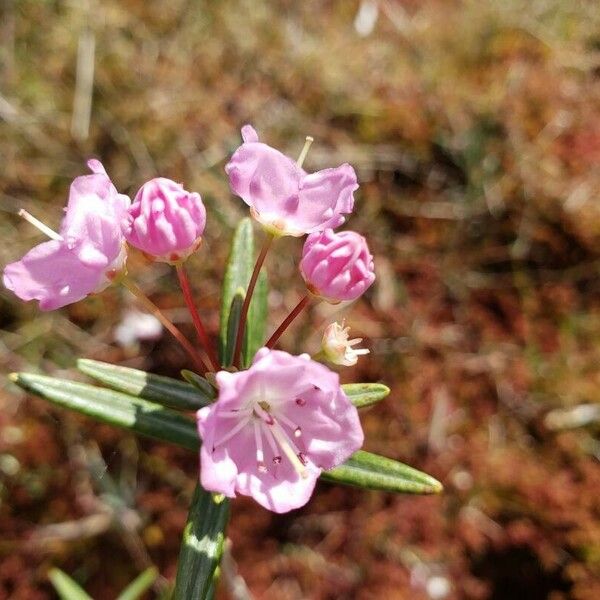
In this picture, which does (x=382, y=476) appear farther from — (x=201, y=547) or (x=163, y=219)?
(x=163, y=219)

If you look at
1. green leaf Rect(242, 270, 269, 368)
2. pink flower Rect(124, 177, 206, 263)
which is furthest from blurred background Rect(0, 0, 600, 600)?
pink flower Rect(124, 177, 206, 263)

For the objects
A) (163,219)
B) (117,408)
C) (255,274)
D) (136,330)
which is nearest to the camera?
(163,219)

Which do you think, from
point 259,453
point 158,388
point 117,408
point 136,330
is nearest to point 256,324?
point 158,388

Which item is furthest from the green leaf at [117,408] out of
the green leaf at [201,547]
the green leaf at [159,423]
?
the green leaf at [201,547]

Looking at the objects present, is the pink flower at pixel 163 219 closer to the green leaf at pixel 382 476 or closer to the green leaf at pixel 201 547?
the green leaf at pixel 201 547

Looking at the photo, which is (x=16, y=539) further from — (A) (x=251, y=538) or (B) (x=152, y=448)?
(A) (x=251, y=538)

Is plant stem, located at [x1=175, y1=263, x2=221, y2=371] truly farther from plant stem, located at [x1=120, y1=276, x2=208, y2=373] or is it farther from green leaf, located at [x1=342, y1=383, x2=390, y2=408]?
green leaf, located at [x1=342, y1=383, x2=390, y2=408]
